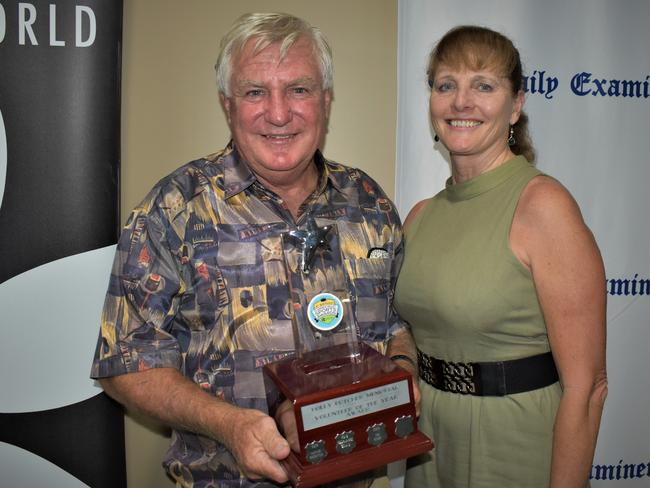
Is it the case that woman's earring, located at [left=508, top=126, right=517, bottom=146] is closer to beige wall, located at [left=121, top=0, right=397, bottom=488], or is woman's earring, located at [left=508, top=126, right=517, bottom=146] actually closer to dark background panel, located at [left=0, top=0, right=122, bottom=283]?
beige wall, located at [left=121, top=0, right=397, bottom=488]

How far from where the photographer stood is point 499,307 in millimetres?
1631

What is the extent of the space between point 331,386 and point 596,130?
6.32 feet

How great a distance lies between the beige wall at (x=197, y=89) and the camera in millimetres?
2270

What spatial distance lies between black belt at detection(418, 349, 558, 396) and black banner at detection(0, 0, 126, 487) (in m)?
1.29

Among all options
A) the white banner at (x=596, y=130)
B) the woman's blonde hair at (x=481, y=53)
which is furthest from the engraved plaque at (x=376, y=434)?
the white banner at (x=596, y=130)

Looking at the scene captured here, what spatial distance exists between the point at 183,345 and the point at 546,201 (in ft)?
3.74

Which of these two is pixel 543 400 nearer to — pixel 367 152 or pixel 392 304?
pixel 392 304

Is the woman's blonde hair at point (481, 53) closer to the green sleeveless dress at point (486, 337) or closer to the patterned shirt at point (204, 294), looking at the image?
the green sleeveless dress at point (486, 337)

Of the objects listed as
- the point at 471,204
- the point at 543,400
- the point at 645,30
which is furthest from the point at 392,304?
the point at 645,30

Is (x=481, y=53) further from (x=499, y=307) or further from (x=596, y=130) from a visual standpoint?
(x=596, y=130)

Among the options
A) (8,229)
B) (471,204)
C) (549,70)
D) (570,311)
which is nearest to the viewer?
(570,311)

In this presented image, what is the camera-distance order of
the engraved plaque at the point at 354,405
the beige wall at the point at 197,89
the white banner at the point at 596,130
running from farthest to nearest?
1. the white banner at the point at 596,130
2. the beige wall at the point at 197,89
3. the engraved plaque at the point at 354,405

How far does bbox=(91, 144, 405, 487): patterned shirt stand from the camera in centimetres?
154

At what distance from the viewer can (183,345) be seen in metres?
1.65
